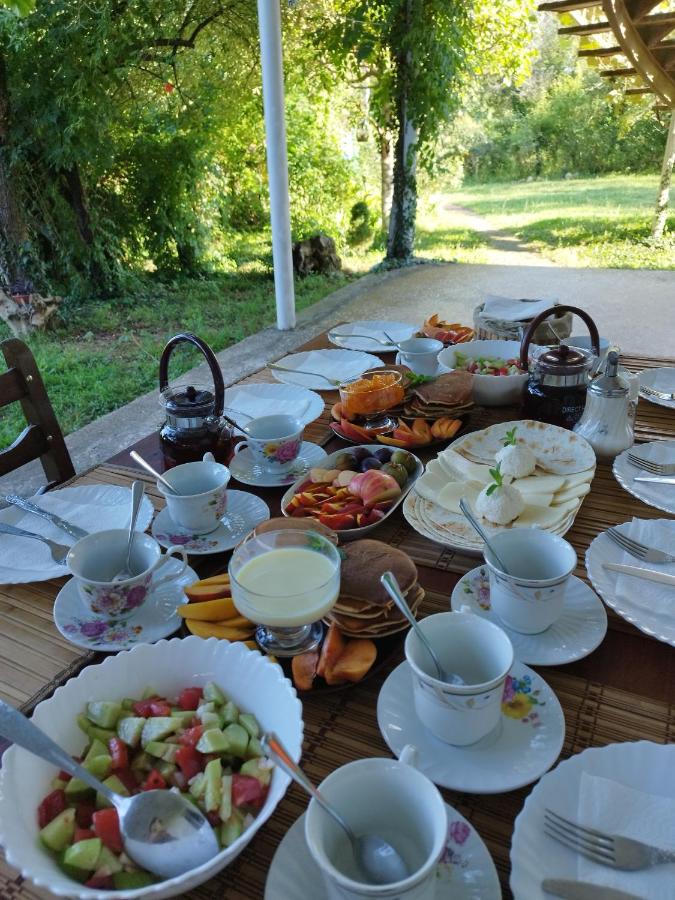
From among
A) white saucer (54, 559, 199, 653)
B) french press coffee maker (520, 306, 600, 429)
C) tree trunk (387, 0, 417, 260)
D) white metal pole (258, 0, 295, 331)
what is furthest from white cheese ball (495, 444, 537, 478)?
tree trunk (387, 0, 417, 260)

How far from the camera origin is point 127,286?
5.43 metres

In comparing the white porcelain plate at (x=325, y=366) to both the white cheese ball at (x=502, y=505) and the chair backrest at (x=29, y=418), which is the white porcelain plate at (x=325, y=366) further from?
the white cheese ball at (x=502, y=505)

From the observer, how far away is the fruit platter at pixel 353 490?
1.01m

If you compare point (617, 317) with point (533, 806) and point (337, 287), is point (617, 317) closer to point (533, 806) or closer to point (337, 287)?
point (337, 287)

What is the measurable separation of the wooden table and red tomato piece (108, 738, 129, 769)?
11 centimetres

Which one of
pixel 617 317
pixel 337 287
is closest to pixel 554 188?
pixel 337 287

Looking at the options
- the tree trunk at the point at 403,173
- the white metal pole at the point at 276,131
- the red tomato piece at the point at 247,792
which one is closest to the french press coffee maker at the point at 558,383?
the red tomato piece at the point at 247,792

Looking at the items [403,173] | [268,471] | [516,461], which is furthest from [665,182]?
[268,471]

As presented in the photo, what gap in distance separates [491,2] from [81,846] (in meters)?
6.54

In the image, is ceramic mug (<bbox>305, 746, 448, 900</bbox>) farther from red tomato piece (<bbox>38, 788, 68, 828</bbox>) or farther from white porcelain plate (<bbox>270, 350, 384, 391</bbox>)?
white porcelain plate (<bbox>270, 350, 384, 391</bbox>)

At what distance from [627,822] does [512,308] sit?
1.44 metres

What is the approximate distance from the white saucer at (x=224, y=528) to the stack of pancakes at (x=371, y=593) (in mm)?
237

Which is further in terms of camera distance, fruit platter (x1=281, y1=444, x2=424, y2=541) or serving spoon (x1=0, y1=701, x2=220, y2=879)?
fruit platter (x1=281, y1=444, x2=424, y2=541)

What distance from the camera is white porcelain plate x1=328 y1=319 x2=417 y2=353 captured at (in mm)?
1839
